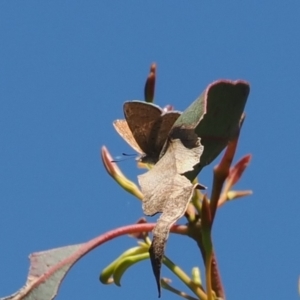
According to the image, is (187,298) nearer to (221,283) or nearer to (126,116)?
(221,283)

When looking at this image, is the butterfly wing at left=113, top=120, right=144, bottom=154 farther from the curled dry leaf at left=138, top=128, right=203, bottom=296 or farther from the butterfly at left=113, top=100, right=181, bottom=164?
the curled dry leaf at left=138, top=128, right=203, bottom=296

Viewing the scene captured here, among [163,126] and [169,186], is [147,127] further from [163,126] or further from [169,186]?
[169,186]

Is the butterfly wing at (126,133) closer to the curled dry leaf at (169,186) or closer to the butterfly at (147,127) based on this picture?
the butterfly at (147,127)

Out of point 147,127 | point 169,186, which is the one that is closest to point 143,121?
point 147,127

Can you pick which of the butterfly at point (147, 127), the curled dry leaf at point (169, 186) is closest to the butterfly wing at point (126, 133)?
the butterfly at point (147, 127)

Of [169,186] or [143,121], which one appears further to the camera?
[143,121]

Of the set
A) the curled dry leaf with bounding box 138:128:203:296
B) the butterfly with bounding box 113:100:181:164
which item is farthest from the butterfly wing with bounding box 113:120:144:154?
the curled dry leaf with bounding box 138:128:203:296
